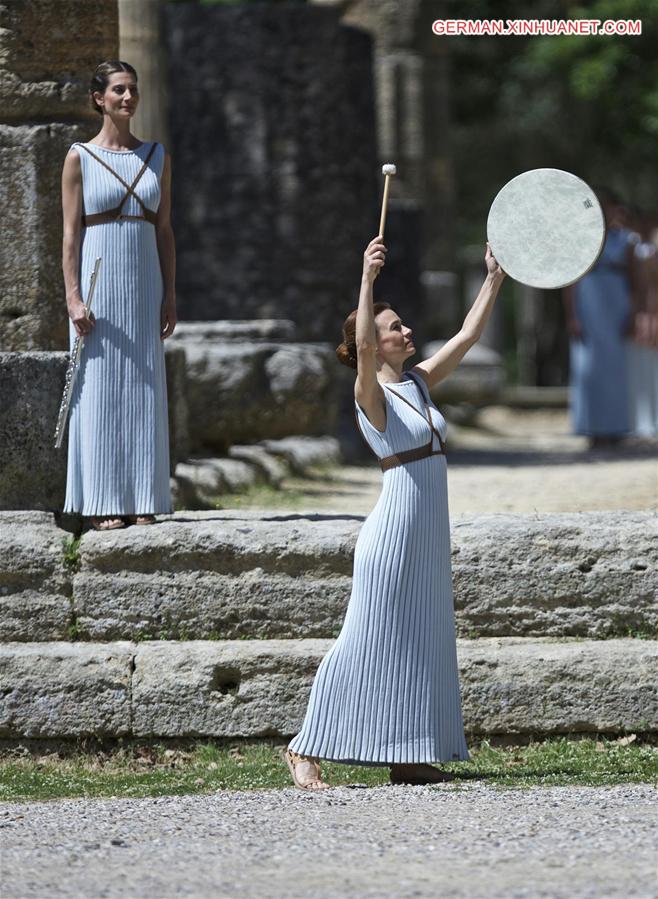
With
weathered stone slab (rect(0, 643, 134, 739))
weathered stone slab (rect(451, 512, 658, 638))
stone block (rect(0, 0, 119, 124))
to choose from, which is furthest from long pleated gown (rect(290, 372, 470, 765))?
stone block (rect(0, 0, 119, 124))

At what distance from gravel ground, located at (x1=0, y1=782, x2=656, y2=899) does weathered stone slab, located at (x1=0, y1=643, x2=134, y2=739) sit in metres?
A: 0.74

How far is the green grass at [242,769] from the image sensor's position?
591cm

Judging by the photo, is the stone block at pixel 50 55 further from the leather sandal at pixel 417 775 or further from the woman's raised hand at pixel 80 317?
the leather sandal at pixel 417 775

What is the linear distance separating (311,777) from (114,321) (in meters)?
1.94

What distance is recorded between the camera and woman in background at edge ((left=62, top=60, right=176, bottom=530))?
6.84 meters

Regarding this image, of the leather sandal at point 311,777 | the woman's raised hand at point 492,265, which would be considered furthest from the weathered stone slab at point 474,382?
the leather sandal at point 311,777

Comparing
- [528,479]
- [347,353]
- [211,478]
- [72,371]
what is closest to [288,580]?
[347,353]

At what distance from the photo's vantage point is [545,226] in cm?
615

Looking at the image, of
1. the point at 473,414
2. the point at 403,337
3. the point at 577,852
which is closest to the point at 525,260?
the point at 403,337

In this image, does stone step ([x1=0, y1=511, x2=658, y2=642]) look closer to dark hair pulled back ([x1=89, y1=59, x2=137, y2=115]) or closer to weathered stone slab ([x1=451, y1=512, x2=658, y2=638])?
weathered stone slab ([x1=451, y1=512, x2=658, y2=638])

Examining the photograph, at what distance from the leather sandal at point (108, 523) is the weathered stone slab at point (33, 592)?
0.19 metres

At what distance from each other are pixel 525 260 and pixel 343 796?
180cm

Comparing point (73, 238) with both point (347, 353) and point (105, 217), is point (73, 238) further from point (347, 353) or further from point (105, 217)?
point (347, 353)

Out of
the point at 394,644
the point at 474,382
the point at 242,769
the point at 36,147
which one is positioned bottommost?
the point at 242,769
